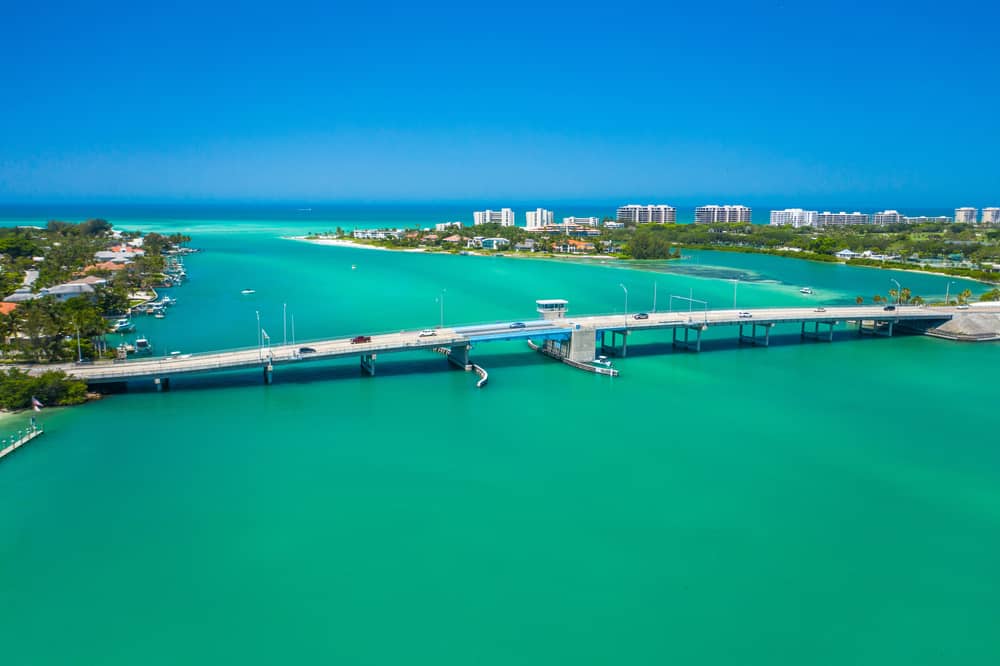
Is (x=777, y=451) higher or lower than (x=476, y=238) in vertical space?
lower

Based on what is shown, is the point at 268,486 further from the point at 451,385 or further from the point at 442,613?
the point at 451,385

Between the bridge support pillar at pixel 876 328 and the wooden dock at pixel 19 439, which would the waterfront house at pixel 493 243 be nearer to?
the bridge support pillar at pixel 876 328

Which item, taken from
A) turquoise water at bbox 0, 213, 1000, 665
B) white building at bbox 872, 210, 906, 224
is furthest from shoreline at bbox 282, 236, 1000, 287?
white building at bbox 872, 210, 906, 224

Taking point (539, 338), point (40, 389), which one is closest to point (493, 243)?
point (539, 338)

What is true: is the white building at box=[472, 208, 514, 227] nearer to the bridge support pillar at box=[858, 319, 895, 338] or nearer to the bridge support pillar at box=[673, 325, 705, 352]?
the bridge support pillar at box=[858, 319, 895, 338]

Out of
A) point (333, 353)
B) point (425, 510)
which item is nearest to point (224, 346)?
point (333, 353)

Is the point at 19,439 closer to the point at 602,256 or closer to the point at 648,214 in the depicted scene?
the point at 602,256

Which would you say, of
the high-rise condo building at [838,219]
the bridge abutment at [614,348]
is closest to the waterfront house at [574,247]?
the bridge abutment at [614,348]
